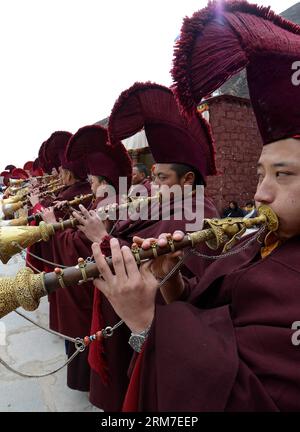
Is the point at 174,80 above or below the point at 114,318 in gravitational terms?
above

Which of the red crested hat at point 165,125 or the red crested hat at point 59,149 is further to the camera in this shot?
the red crested hat at point 59,149

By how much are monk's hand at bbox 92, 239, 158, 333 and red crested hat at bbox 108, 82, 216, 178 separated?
1.57 m

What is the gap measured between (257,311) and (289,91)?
901 millimetres

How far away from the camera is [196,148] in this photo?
2.63 m

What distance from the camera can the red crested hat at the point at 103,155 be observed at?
371 centimetres

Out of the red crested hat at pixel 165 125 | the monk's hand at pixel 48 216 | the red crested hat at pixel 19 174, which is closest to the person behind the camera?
the red crested hat at pixel 165 125

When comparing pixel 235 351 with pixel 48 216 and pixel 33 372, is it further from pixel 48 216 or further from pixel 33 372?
pixel 33 372

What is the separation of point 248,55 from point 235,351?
111 centimetres

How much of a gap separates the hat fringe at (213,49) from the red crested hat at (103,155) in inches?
91.2

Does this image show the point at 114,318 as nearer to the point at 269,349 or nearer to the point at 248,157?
the point at 269,349

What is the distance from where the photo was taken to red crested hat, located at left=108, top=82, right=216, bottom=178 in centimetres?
255

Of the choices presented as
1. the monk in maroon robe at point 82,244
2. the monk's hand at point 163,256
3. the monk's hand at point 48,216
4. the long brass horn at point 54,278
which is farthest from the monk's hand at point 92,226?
the long brass horn at point 54,278

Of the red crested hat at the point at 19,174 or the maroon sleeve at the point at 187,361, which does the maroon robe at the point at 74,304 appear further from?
the red crested hat at the point at 19,174

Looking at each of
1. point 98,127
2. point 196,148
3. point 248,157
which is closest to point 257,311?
point 196,148
